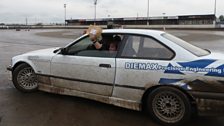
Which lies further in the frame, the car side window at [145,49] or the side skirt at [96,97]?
Answer: the side skirt at [96,97]

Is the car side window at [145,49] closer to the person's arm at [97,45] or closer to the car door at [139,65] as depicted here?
the car door at [139,65]

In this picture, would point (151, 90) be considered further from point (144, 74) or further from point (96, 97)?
point (96, 97)

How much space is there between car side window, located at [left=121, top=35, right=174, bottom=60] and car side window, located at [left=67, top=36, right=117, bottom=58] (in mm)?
324

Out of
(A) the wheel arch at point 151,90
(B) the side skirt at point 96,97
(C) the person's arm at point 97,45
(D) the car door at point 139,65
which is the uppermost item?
(C) the person's arm at point 97,45

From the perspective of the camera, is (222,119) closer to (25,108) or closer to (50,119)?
(50,119)

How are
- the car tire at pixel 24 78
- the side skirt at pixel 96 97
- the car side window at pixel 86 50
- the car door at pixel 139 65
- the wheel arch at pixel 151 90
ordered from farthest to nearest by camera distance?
the car tire at pixel 24 78 < the car side window at pixel 86 50 < the side skirt at pixel 96 97 < the car door at pixel 139 65 < the wheel arch at pixel 151 90

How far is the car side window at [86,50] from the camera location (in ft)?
15.9

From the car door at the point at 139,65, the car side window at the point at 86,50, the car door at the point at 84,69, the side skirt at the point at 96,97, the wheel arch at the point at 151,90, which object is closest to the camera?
the wheel arch at the point at 151,90

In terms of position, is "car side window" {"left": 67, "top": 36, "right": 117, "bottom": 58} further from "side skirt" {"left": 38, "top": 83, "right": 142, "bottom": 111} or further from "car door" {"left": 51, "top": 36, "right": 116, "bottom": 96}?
"side skirt" {"left": 38, "top": 83, "right": 142, "bottom": 111}

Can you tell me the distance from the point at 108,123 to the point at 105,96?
580 mm

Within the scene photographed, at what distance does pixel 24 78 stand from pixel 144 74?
2.92m

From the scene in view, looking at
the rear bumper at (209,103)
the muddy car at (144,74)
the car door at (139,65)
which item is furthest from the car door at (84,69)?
the rear bumper at (209,103)

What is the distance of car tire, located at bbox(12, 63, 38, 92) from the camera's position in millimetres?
5805

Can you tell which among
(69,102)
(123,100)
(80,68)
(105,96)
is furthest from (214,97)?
(69,102)
